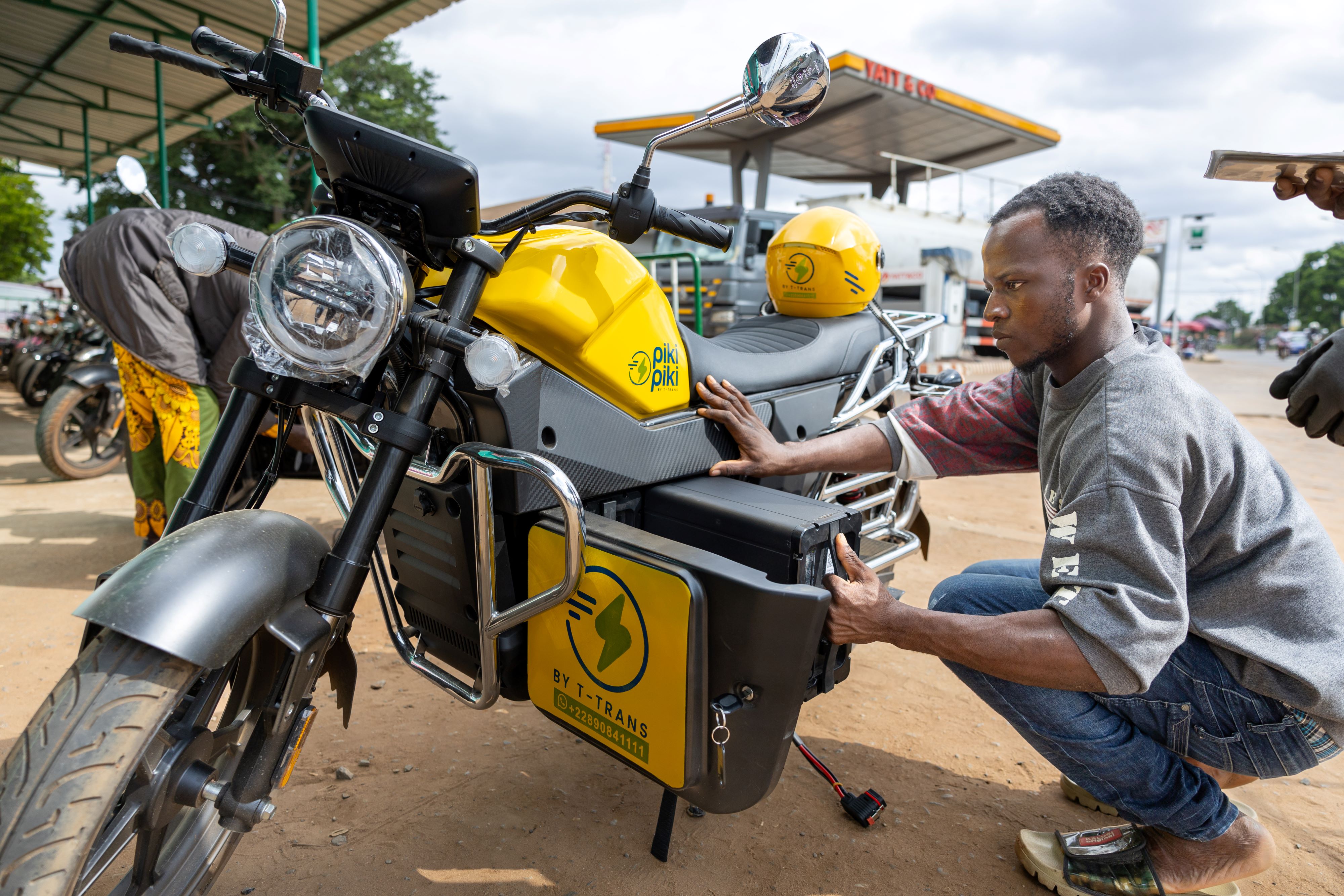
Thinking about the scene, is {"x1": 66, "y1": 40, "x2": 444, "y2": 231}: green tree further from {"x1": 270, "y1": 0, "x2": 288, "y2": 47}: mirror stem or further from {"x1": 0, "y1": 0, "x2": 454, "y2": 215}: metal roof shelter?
{"x1": 270, "y1": 0, "x2": 288, "y2": 47}: mirror stem

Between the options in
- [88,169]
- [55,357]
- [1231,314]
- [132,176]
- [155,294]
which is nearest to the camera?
[132,176]

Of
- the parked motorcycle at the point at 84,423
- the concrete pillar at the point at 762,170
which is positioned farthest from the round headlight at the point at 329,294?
the concrete pillar at the point at 762,170

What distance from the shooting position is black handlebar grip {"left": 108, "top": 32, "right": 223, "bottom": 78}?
1.43 meters

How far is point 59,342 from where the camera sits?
809 cm

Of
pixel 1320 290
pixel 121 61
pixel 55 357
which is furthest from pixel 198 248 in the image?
pixel 1320 290

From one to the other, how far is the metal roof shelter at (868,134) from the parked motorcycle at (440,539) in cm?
1123

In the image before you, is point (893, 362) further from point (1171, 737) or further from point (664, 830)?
point (664, 830)

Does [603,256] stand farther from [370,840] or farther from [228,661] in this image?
[370,840]

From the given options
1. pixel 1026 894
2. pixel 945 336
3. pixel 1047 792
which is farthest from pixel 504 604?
pixel 945 336

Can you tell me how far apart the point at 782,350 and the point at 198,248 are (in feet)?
4.85

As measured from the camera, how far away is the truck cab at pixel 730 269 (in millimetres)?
8594

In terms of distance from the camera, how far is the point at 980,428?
6.33ft

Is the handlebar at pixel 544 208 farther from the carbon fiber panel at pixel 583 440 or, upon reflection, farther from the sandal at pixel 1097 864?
the sandal at pixel 1097 864

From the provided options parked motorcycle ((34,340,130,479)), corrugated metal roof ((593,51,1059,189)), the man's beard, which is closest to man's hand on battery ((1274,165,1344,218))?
the man's beard
